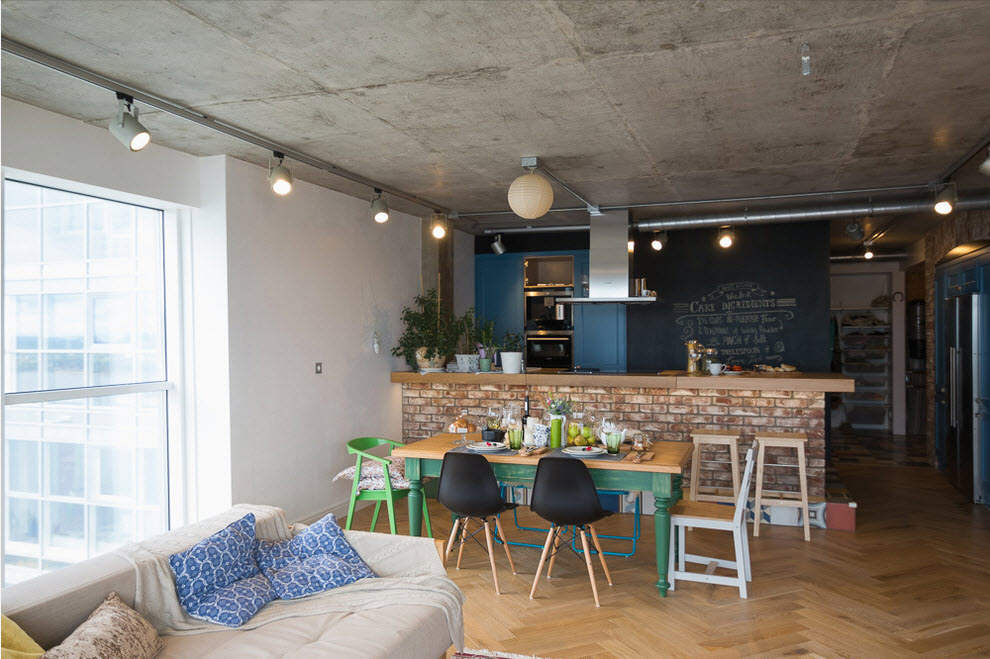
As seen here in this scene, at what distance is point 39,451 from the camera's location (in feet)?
13.1

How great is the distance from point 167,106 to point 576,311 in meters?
5.87

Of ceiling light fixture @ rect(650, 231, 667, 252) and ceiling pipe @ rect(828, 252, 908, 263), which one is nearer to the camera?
ceiling light fixture @ rect(650, 231, 667, 252)

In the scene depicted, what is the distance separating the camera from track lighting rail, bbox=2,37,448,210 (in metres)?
3.11

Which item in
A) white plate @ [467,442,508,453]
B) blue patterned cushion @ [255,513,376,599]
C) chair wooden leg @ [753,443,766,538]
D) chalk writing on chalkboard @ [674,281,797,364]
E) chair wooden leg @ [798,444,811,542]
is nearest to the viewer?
blue patterned cushion @ [255,513,376,599]

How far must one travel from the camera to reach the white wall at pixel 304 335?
5.10 metres

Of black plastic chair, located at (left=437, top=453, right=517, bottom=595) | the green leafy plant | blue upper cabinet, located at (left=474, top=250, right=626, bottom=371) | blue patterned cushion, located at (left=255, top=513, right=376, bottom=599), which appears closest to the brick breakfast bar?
the green leafy plant

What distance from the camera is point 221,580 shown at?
307 centimetres

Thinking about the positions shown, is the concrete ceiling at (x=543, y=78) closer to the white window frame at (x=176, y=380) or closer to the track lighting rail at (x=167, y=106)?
the track lighting rail at (x=167, y=106)

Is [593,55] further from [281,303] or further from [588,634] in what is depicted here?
[281,303]

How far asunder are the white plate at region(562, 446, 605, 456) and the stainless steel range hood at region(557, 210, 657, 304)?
2.82 meters

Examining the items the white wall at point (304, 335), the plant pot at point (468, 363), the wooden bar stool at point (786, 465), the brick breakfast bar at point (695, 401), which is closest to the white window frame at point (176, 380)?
the white wall at point (304, 335)

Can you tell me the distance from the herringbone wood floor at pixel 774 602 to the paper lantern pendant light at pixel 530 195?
93.2 inches

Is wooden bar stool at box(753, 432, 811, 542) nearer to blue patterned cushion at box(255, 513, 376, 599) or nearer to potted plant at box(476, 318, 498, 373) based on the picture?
potted plant at box(476, 318, 498, 373)

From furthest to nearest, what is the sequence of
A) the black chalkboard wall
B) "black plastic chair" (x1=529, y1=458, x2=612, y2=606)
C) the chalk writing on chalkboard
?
1. the chalk writing on chalkboard
2. the black chalkboard wall
3. "black plastic chair" (x1=529, y1=458, x2=612, y2=606)
